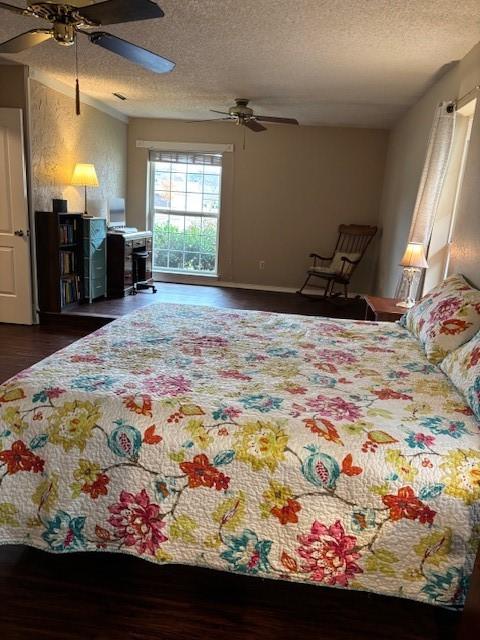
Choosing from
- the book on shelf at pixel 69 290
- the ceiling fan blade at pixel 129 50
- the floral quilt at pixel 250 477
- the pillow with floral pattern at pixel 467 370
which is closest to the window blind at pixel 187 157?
the book on shelf at pixel 69 290

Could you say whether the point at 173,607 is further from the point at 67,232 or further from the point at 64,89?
the point at 64,89

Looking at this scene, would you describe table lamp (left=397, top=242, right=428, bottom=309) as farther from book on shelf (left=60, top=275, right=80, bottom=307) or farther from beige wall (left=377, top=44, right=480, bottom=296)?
book on shelf (left=60, top=275, right=80, bottom=307)

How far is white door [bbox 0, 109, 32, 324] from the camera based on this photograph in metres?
4.06

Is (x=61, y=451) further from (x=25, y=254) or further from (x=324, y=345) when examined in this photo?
(x=25, y=254)

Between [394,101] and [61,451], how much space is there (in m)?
4.49

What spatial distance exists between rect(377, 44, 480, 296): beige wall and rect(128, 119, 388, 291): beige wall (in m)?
0.42

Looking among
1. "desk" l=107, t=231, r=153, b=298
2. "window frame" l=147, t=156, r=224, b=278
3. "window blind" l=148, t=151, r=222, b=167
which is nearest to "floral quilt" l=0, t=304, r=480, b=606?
"desk" l=107, t=231, r=153, b=298

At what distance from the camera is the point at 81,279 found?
198 inches

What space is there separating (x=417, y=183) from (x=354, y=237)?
7.28ft

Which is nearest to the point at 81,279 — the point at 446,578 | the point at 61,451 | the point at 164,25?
the point at 164,25

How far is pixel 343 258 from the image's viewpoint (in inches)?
229

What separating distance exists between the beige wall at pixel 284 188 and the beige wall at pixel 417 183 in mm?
423

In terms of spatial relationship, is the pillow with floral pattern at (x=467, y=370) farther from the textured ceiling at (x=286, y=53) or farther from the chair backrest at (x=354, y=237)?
the chair backrest at (x=354, y=237)

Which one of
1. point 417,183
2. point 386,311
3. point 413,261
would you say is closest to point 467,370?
point 386,311
